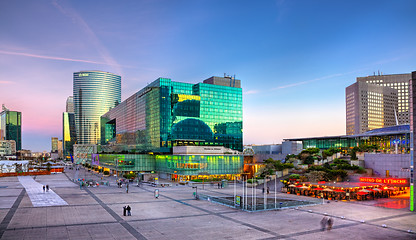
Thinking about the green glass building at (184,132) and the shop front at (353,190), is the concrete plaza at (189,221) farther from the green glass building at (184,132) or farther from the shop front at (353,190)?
the green glass building at (184,132)

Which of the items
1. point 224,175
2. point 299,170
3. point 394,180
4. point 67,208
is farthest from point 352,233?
point 224,175

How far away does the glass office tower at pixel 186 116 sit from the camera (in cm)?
12631

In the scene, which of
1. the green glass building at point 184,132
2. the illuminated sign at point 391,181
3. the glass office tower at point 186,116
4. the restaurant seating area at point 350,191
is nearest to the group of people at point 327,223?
the restaurant seating area at point 350,191

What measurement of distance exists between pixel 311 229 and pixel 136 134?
134 metres

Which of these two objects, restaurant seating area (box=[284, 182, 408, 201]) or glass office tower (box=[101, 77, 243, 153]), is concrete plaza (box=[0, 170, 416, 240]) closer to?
restaurant seating area (box=[284, 182, 408, 201])

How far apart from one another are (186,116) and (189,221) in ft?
319

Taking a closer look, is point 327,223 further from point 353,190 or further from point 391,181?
point 391,181

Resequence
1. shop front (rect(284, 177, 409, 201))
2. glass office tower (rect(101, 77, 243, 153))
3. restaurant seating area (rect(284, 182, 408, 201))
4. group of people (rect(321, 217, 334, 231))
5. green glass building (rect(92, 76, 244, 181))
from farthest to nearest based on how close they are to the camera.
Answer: glass office tower (rect(101, 77, 243, 153)) → green glass building (rect(92, 76, 244, 181)) → shop front (rect(284, 177, 409, 201)) → restaurant seating area (rect(284, 182, 408, 201)) → group of people (rect(321, 217, 334, 231))

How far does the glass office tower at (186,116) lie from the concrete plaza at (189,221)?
261ft

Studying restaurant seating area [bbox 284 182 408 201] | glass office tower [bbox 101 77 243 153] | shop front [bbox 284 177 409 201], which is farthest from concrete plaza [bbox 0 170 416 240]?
glass office tower [bbox 101 77 243 153]

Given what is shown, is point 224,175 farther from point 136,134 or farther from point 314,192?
point 136,134

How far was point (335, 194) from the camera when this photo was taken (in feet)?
Answer: 170

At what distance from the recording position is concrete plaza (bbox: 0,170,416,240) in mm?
28812

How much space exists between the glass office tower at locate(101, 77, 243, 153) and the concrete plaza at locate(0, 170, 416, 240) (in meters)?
79.5
